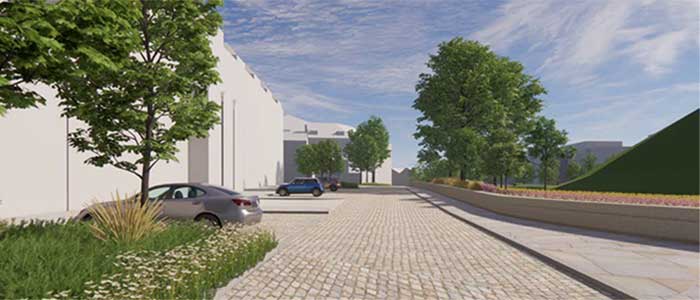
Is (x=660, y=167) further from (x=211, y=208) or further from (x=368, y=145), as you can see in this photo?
(x=368, y=145)

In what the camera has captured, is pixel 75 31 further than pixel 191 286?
Yes

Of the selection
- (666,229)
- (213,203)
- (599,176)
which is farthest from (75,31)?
(599,176)

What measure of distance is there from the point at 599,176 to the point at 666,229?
18.5m

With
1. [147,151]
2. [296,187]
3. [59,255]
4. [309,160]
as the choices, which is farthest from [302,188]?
[309,160]

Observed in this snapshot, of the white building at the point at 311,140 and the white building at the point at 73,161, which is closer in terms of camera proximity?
the white building at the point at 73,161

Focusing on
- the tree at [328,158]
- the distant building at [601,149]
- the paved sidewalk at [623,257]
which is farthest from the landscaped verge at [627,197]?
the distant building at [601,149]

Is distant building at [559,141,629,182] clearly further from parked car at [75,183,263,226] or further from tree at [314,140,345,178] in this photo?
parked car at [75,183,263,226]

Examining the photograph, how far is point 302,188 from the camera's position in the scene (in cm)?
3519

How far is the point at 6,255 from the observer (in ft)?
18.9

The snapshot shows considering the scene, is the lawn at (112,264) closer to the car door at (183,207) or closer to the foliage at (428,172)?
the car door at (183,207)

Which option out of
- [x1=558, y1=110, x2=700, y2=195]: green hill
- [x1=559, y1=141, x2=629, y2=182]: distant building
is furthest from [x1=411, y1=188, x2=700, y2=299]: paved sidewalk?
[x1=559, y1=141, x2=629, y2=182]: distant building

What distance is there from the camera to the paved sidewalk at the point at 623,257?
20.6 feet

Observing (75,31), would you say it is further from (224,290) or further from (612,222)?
(612,222)

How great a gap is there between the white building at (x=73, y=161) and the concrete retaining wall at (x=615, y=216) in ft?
45.7
